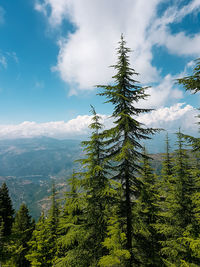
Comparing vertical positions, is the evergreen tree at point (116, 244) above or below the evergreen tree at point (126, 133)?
below

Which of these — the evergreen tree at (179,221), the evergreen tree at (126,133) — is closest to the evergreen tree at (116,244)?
the evergreen tree at (126,133)

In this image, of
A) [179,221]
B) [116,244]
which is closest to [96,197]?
[116,244]

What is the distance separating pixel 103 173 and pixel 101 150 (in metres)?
1.80

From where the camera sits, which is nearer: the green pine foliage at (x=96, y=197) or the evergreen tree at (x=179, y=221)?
the green pine foliage at (x=96, y=197)

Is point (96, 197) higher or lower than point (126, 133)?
lower

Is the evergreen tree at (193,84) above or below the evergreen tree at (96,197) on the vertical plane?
above

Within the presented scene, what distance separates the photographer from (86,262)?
8.45m

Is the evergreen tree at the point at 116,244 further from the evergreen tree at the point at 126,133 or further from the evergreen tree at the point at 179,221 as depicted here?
the evergreen tree at the point at 179,221

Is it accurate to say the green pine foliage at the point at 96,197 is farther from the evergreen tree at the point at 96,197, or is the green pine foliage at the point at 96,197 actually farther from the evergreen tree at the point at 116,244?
the evergreen tree at the point at 116,244

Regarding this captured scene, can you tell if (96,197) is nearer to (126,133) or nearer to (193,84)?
(126,133)

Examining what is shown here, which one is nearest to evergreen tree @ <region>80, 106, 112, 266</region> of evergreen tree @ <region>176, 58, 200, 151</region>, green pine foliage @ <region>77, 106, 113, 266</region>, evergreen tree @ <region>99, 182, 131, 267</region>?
green pine foliage @ <region>77, 106, 113, 266</region>

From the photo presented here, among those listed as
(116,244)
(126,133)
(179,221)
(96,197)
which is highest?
(126,133)

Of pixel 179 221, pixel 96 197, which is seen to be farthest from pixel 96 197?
pixel 179 221

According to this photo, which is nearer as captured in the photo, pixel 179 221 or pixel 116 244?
pixel 116 244
